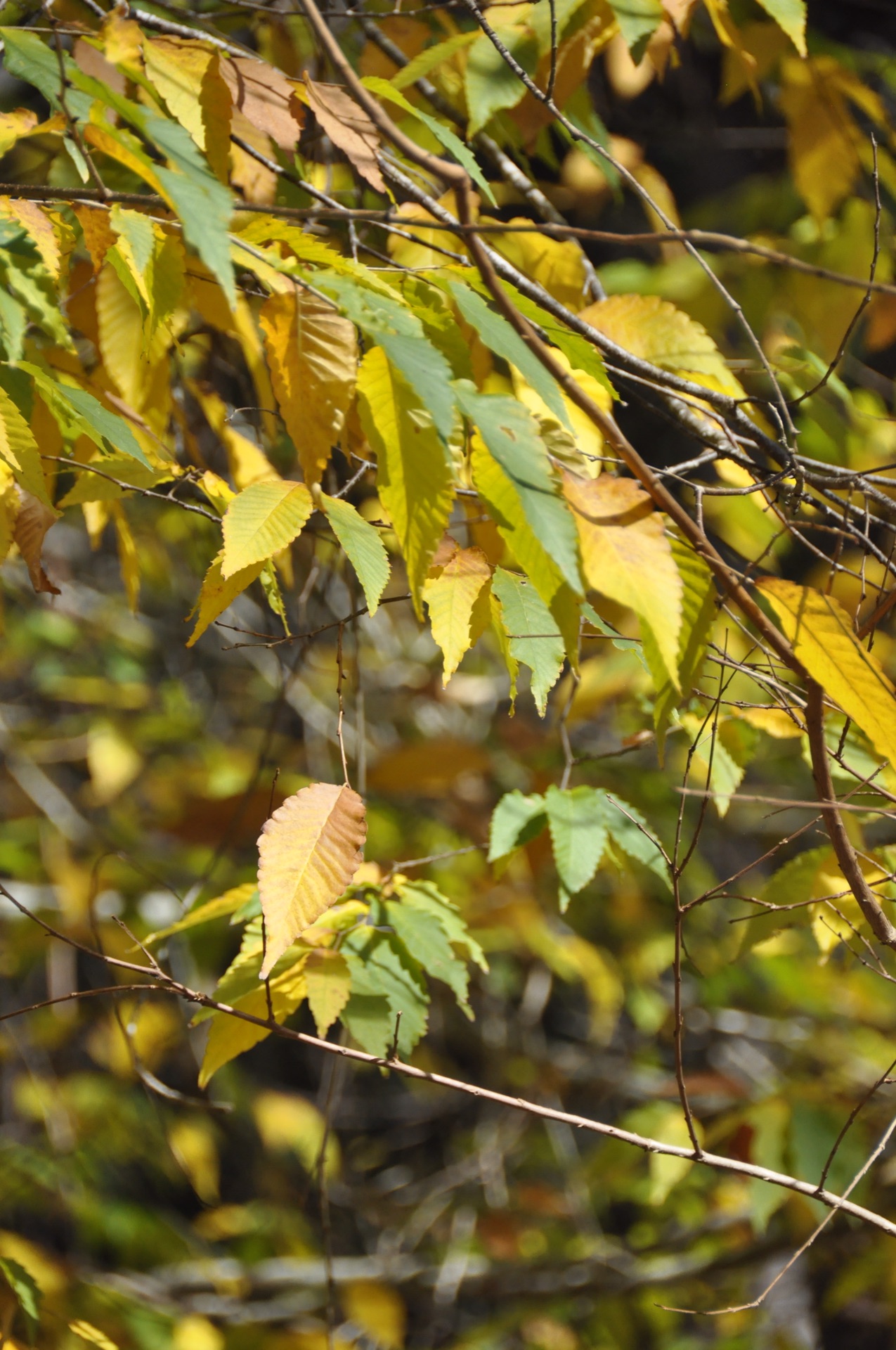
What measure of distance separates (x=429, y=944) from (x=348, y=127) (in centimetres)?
75

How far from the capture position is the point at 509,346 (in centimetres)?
64

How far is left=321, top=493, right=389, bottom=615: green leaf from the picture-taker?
70 centimetres

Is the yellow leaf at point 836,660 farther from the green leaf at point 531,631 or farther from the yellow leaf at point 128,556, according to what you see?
the yellow leaf at point 128,556

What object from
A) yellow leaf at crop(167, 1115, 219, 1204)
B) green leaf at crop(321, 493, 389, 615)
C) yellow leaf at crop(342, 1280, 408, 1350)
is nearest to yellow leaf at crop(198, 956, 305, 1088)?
green leaf at crop(321, 493, 389, 615)

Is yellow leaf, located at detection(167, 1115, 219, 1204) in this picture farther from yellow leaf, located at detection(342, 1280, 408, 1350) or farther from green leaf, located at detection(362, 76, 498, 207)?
green leaf, located at detection(362, 76, 498, 207)

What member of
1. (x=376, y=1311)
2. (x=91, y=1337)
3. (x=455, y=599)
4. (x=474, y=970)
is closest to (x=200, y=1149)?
(x=376, y=1311)

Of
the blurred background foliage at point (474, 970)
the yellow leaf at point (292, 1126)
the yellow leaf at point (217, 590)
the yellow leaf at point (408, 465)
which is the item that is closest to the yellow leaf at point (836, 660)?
the yellow leaf at point (408, 465)

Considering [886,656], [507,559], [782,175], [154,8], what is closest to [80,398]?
[507,559]

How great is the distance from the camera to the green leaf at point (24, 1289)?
3.31ft

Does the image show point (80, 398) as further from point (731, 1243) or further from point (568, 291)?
point (731, 1243)

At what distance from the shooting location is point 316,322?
0.71 metres

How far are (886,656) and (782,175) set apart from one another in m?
1.26

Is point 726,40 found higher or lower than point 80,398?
higher

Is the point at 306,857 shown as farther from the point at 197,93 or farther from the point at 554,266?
the point at 554,266
